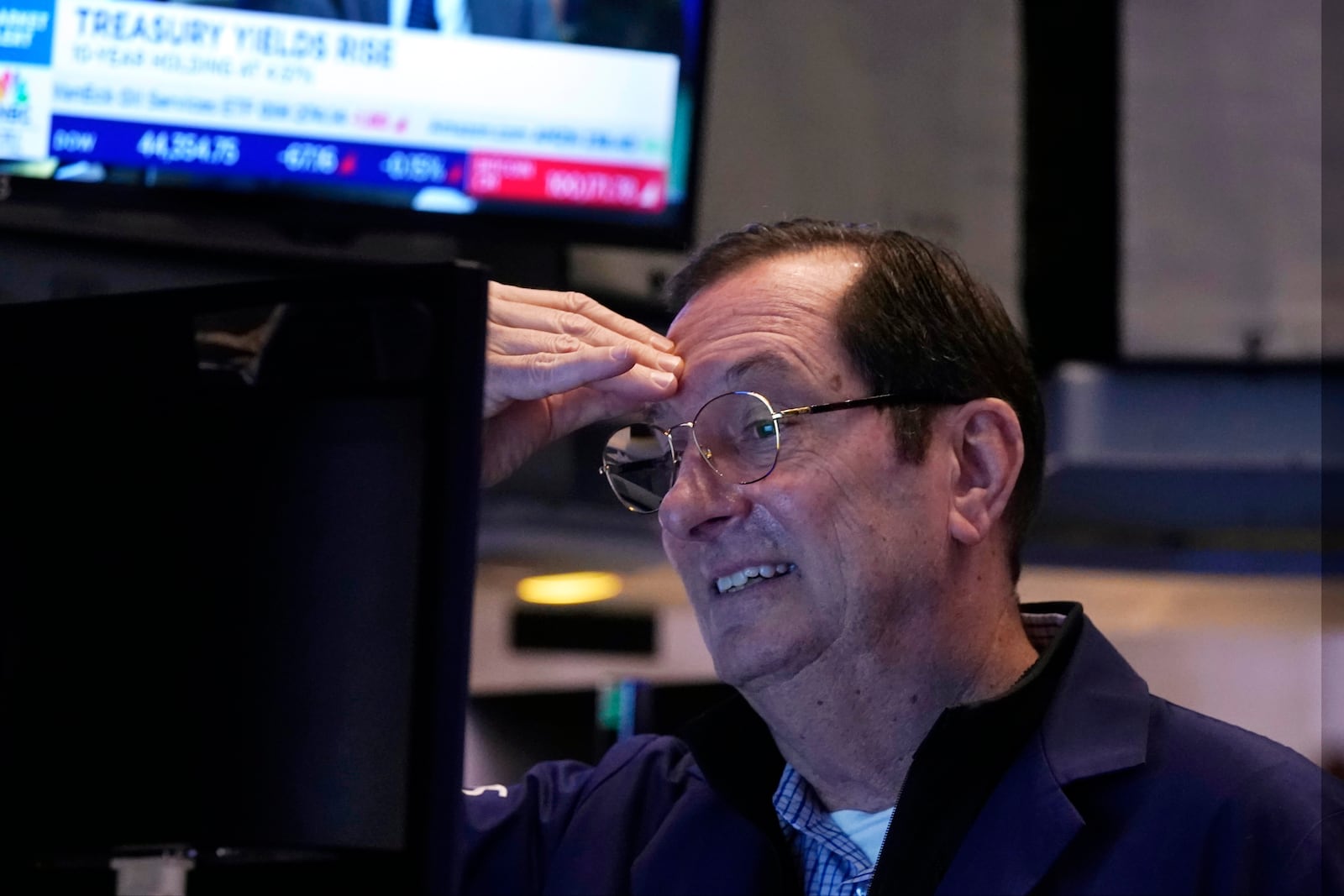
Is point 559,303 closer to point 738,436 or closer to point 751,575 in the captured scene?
point 738,436

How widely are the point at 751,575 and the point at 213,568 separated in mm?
620

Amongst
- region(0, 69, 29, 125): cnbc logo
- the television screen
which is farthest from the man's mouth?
region(0, 69, 29, 125): cnbc logo

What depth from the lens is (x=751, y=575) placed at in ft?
5.05

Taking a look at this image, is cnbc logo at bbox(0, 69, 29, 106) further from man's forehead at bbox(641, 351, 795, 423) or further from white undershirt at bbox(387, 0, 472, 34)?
man's forehead at bbox(641, 351, 795, 423)

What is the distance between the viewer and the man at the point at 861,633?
139 centimetres

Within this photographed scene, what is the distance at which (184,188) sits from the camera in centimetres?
211

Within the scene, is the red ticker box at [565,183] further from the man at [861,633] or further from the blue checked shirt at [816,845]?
the blue checked shirt at [816,845]

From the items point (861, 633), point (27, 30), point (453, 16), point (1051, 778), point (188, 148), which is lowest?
point (1051, 778)

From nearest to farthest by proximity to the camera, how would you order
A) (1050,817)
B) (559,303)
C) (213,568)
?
(213,568), (1050,817), (559,303)

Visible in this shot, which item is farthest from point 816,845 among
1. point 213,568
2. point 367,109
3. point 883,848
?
point 367,109

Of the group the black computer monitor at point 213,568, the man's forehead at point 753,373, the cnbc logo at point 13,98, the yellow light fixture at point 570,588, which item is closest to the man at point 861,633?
the man's forehead at point 753,373

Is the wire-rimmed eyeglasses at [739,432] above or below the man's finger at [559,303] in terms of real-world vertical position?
below

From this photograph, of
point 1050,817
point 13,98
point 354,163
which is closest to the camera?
point 1050,817

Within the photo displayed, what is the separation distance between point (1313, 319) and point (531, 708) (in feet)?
7.32
